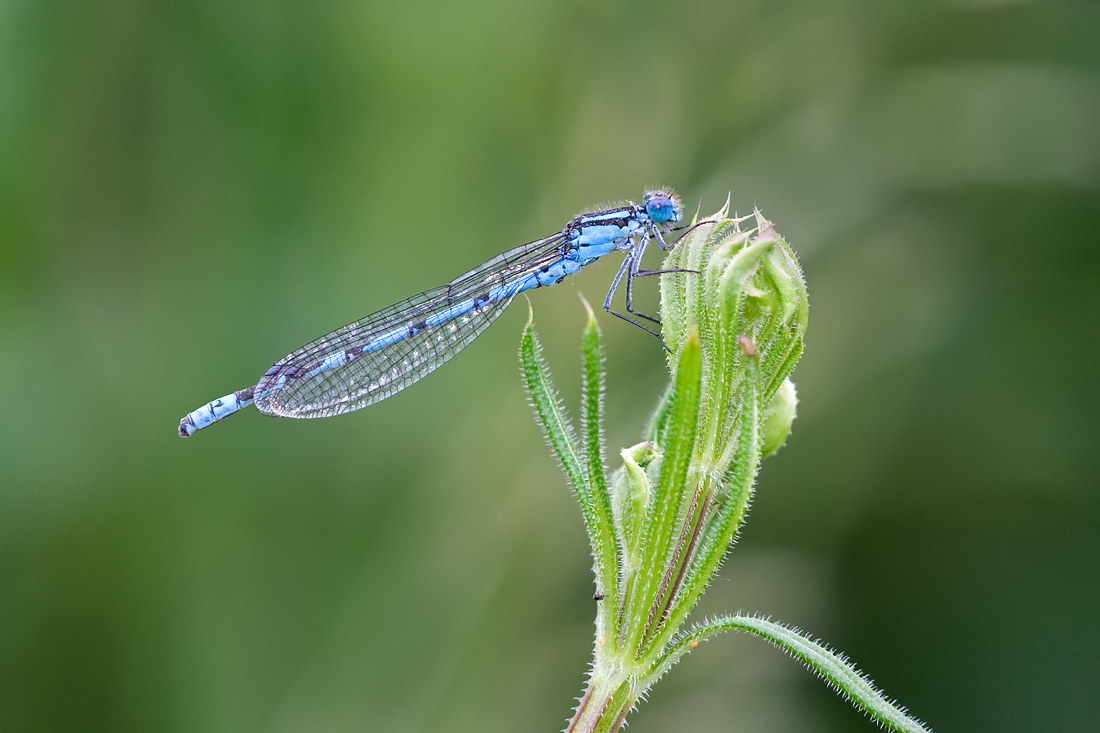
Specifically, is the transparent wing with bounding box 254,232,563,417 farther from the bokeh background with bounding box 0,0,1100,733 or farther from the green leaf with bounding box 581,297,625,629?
the green leaf with bounding box 581,297,625,629

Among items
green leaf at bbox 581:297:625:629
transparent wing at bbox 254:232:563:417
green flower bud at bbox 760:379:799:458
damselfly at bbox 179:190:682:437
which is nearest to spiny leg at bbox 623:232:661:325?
damselfly at bbox 179:190:682:437

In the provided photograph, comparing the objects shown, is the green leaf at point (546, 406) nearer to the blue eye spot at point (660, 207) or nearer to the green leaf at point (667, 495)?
the green leaf at point (667, 495)

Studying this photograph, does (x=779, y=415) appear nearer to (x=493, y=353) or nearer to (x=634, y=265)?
(x=634, y=265)

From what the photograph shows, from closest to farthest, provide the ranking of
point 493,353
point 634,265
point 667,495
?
point 667,495
point 634,265
point 493,353

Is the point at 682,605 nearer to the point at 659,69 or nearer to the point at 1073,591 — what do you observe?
the point at 1073,591

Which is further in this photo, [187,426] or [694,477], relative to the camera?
[187,426]

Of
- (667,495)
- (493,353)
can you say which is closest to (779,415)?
(667,495)

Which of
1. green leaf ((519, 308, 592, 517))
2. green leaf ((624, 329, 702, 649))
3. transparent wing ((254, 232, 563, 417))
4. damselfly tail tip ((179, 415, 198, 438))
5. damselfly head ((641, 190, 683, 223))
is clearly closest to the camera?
green leaf ((624, 329, 702, 649))

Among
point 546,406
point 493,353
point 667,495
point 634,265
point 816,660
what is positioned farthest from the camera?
point 493,353
